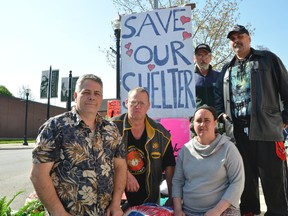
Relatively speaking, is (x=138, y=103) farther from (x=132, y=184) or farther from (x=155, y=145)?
(x=132, y=184)

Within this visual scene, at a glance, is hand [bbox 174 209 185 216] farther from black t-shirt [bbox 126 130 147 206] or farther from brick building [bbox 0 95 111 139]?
brick building [bbox 0 95 111 139]

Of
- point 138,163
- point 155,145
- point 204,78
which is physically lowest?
point 138,163

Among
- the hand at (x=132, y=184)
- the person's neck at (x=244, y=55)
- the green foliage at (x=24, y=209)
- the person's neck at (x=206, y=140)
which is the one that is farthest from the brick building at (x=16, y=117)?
the person's neck at (x=206, y=140)

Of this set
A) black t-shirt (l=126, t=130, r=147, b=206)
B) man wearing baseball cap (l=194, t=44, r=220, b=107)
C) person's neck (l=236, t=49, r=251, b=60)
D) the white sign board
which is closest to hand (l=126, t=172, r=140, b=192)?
black t-shirt (l=126, t=130, r=147, b=206)

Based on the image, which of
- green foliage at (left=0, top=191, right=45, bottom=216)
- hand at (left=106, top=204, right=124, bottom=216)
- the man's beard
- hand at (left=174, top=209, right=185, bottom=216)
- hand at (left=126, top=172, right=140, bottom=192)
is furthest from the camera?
the man's beard

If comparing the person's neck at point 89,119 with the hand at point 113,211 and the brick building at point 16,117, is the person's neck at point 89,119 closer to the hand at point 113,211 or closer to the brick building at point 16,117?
the hand at point 113,211

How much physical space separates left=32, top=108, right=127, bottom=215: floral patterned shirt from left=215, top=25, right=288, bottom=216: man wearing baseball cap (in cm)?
151

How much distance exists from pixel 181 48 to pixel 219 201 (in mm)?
2034

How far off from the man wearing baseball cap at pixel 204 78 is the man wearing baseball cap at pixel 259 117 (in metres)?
0.55

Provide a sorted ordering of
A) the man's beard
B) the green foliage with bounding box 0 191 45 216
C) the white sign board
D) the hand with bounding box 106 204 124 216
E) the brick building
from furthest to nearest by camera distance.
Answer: the brick building → the man's beard → the white sign board → the green foliage with bounding box 0 191 45 216 → the hand with bounding box 106 204 124 216

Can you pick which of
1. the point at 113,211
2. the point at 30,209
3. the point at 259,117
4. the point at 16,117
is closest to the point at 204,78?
the point at 259,117

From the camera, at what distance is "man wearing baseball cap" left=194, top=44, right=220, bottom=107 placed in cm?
368

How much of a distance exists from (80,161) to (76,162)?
0.03 meters

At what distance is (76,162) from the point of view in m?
2.18
